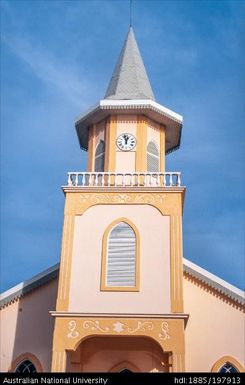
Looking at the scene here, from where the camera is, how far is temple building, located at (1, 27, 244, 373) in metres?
16.5

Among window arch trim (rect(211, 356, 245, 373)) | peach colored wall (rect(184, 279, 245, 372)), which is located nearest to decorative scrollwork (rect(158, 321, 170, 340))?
peach colored wall (rect(184, 279, 245, 372))

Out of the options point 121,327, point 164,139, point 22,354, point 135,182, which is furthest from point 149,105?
point 22,354

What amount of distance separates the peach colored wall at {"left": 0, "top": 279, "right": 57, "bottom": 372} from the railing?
385 centimetres

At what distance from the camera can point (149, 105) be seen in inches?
806

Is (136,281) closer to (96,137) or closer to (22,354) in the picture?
(22,354)

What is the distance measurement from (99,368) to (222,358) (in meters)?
4.05

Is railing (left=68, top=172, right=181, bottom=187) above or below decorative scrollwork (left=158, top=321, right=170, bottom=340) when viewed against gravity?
above

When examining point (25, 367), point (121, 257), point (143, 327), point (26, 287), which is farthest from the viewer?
point (26, 287)

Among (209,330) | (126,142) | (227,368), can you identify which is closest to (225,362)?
(227,368)

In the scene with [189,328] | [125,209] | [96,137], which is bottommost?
[189,328]

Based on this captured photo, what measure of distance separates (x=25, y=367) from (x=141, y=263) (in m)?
5.67

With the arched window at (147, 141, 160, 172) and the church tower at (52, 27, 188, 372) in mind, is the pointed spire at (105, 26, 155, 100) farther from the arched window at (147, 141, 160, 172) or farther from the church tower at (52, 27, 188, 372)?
the arched window at (147, 141, 160, 172)

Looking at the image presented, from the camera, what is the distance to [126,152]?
20375 mm

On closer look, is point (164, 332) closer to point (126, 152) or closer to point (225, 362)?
point (225, 362)
